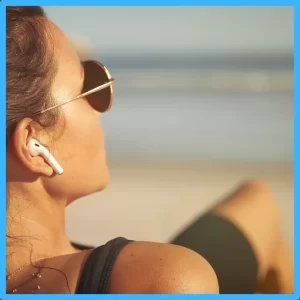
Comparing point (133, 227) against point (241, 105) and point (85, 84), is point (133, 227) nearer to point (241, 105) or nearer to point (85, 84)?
point (85, 84)

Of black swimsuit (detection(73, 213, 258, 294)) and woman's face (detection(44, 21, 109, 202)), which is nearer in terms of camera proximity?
woman's face (detection(44, 21, 109, 202))

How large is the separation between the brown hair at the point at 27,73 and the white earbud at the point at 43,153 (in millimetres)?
57

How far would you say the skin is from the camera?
1.14 m

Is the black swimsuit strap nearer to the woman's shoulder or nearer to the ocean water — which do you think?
the woman's shoulder

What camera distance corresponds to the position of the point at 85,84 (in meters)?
1.32

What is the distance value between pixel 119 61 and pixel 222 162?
0.57 m

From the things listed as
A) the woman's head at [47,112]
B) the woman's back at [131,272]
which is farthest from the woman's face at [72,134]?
the woman's back at [131,272]

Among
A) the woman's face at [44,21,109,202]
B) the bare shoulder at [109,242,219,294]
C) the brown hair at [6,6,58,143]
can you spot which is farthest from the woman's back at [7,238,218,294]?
the brown hair at [6,6,58,143]

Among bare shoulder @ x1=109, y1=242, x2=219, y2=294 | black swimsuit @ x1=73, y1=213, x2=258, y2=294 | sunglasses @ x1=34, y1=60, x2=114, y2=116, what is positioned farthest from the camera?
black swimsuit @ x1=73, y1=213, x2=258, y2=294

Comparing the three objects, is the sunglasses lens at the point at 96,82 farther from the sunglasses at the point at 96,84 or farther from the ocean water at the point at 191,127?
the ocean water at the point at 191,127

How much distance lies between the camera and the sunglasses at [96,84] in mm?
1322

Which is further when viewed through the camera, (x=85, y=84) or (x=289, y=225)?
(x=289, y=225)

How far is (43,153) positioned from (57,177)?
95 millimetres

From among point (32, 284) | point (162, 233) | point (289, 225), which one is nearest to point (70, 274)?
point (32, 284)
